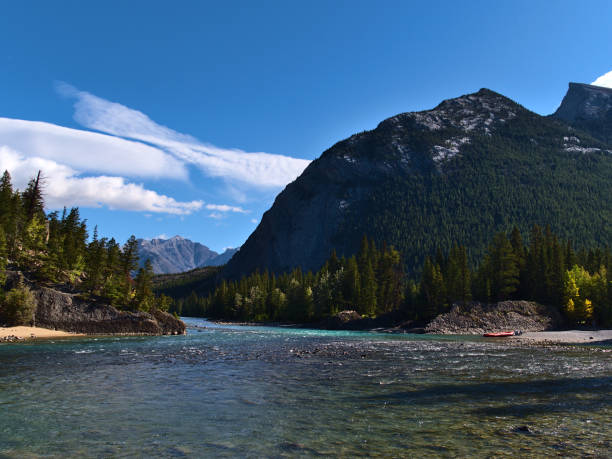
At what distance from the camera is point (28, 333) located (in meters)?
55.5

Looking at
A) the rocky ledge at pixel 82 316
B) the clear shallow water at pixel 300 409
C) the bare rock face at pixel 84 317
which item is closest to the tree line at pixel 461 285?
the bare rock face at pixel 84 317

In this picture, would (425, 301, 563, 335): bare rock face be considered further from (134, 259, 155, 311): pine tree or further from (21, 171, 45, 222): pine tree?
(21, 171, 45, 222): pine tree

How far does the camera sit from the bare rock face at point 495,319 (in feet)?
282

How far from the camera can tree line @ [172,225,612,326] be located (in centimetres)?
9075

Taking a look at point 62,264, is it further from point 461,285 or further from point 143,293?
point 461,285

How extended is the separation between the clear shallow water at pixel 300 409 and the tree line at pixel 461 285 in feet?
234

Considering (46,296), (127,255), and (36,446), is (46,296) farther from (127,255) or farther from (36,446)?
(36,446)

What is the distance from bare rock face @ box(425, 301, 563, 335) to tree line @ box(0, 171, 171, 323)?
59.6 metres

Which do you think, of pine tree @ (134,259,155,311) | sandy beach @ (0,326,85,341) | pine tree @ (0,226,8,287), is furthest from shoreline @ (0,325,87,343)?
pine tree @ (134,259,155,311)

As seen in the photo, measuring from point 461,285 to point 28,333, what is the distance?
89.5m

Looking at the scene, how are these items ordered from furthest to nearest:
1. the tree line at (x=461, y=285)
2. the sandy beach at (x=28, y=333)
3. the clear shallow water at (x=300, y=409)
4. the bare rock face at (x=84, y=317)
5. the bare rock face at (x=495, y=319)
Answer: the tree line at (x=461, y=285) → the bare rock face at (x=495, y=319) → the bare rock face at (x=84, y=317) → the sandy beach at (x=28, y=333) → the clear shallow water at (x=300, y=409)

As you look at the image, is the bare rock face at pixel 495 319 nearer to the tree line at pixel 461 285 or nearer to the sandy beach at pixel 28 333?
the tree line at pixel 461 285

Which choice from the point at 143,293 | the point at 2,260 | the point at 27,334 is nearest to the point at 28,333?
the point at 27,334

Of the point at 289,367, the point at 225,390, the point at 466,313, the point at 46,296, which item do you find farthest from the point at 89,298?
the point at 466,313
